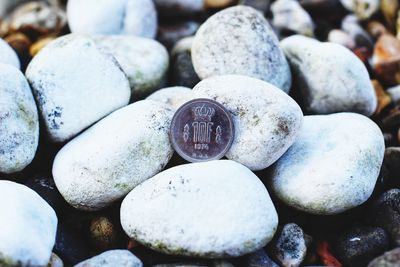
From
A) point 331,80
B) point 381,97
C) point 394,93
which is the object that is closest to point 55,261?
point 331,80

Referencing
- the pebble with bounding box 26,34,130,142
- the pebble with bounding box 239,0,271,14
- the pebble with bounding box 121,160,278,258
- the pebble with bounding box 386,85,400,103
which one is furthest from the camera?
the pebble with bounding box 239,0,271,14

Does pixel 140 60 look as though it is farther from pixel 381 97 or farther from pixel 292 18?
pixel 381 97

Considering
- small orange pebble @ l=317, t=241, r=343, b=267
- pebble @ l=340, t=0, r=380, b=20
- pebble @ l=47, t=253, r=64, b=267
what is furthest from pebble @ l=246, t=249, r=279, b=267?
pebble @ l=340, t=0, r=380, b=20

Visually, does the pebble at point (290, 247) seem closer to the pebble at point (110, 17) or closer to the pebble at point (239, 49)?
the pebble at point (239, 49)

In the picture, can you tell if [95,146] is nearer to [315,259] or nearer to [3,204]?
[3,204]

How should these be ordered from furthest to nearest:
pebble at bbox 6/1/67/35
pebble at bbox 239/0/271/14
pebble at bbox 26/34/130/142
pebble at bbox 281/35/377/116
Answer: pebble at bbox 239/0/271/14 < pebble at bbox 6/1/67/35 < pebble at bbox 281/35/377/116 < pebble at bbox 26/34/130/142

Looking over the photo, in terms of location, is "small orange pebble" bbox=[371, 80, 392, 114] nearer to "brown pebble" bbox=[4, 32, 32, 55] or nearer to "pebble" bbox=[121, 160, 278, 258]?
"pebble" bbox=[121, 160, 278, 258]
